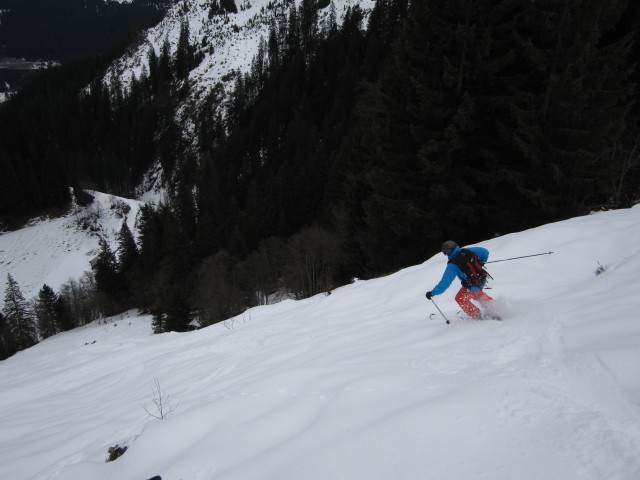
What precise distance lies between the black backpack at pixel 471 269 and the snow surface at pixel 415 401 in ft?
1.73

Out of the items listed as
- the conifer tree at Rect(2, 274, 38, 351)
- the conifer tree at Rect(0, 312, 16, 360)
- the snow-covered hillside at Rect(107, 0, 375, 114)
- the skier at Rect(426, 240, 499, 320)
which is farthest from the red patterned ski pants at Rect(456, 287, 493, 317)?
the snow-covered hillside at Rect(107, 0, 375, 114)

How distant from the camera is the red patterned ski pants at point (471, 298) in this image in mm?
4832

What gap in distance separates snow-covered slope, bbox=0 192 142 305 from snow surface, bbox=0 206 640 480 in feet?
200

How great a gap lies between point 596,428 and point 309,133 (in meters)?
78.7

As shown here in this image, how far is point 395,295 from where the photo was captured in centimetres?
815

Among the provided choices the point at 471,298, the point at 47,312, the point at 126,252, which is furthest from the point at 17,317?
the point at 471,298

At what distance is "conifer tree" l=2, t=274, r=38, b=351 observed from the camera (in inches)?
1785

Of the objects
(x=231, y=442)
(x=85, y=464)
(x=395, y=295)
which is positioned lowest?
(x=395, y=295)

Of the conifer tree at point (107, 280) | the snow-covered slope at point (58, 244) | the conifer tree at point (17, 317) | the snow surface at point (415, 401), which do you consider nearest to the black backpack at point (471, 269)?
the snow surface at point (415, 401)

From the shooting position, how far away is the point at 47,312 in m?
47.7

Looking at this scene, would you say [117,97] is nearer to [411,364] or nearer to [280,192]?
[280,192]

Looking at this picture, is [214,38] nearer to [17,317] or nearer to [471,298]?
[17,317]

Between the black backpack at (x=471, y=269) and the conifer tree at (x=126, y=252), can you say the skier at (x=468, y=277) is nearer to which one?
the black backpack at (x=471, y=269)

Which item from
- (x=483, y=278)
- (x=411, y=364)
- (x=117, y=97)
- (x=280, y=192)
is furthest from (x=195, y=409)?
(x=117, y=97)
